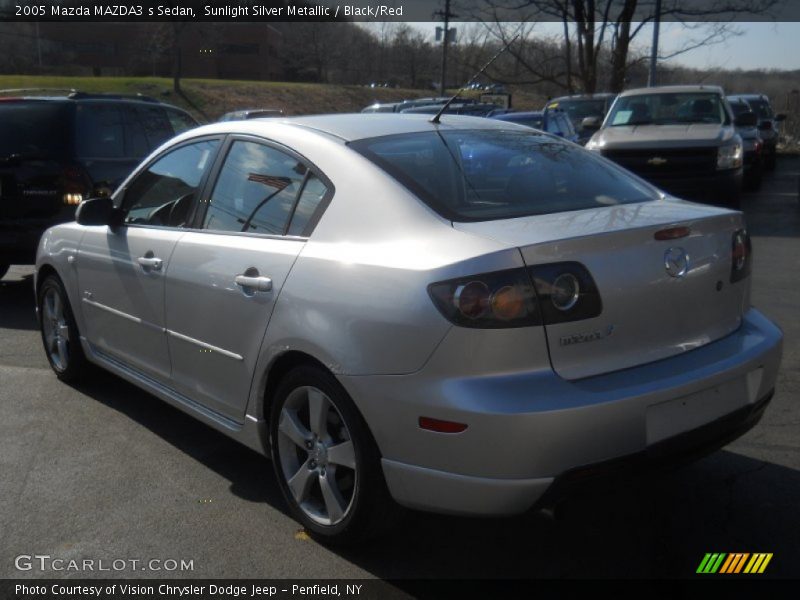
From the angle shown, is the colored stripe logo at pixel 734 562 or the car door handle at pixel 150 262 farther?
the car door handle at pixel 150 262

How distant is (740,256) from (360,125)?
171 centimetres

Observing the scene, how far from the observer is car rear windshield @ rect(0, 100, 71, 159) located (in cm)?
821

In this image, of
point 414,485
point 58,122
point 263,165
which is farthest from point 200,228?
point 58,122

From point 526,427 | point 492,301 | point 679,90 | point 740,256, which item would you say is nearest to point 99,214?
point 492,301

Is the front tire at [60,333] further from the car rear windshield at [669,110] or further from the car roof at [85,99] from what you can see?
the car rear windshield at [669,110]

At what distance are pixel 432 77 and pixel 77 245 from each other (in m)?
34.7

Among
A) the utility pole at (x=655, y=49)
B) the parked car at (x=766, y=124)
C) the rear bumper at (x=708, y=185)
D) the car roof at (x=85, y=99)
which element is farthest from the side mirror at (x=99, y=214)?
the utility pole at (x=655, y=49)

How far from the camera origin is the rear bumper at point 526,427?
2797 millimetres

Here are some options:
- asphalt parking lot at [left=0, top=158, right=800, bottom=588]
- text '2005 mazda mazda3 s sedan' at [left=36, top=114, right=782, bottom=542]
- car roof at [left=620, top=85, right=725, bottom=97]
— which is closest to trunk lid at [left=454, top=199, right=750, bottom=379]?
text '2005 mazda mazda3 s sedan' at [left=36, top=114, right=782, bottom=542]

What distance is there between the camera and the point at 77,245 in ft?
17.2

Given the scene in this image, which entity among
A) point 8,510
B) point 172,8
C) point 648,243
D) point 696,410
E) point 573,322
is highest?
point 172,8

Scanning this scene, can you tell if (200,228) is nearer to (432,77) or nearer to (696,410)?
(696,410)

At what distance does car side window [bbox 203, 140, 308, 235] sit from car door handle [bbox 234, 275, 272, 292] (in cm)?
23

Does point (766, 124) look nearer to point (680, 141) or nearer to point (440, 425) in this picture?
point (680, 141)
